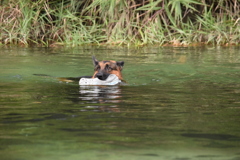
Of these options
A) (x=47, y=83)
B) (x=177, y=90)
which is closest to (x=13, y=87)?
(x=47, y=83)

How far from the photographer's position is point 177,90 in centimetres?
655

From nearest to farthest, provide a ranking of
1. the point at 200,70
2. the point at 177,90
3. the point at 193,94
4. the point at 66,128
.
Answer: the point at 66,128
the point at 193,94
the point at 177,90
the point at 200,70

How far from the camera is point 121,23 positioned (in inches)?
549

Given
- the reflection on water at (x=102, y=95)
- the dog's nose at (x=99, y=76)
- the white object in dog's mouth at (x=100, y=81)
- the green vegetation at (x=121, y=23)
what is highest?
the green vegetation at (x=121, y=23)

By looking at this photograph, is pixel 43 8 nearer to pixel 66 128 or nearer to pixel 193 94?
pixel 193 94

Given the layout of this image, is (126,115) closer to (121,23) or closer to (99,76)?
(99,76)

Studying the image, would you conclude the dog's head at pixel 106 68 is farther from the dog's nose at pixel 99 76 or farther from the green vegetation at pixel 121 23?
the green vegetation at pixel 121 23

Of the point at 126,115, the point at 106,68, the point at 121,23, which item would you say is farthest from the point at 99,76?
the point at 121,23

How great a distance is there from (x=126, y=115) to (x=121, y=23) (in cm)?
965

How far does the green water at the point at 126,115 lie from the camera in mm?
3197

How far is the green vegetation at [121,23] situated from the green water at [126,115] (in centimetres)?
427

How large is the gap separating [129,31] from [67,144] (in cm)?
1081

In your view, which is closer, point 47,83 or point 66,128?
point 66,128

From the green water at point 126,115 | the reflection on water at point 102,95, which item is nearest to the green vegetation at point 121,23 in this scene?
the green water at point 126,115
